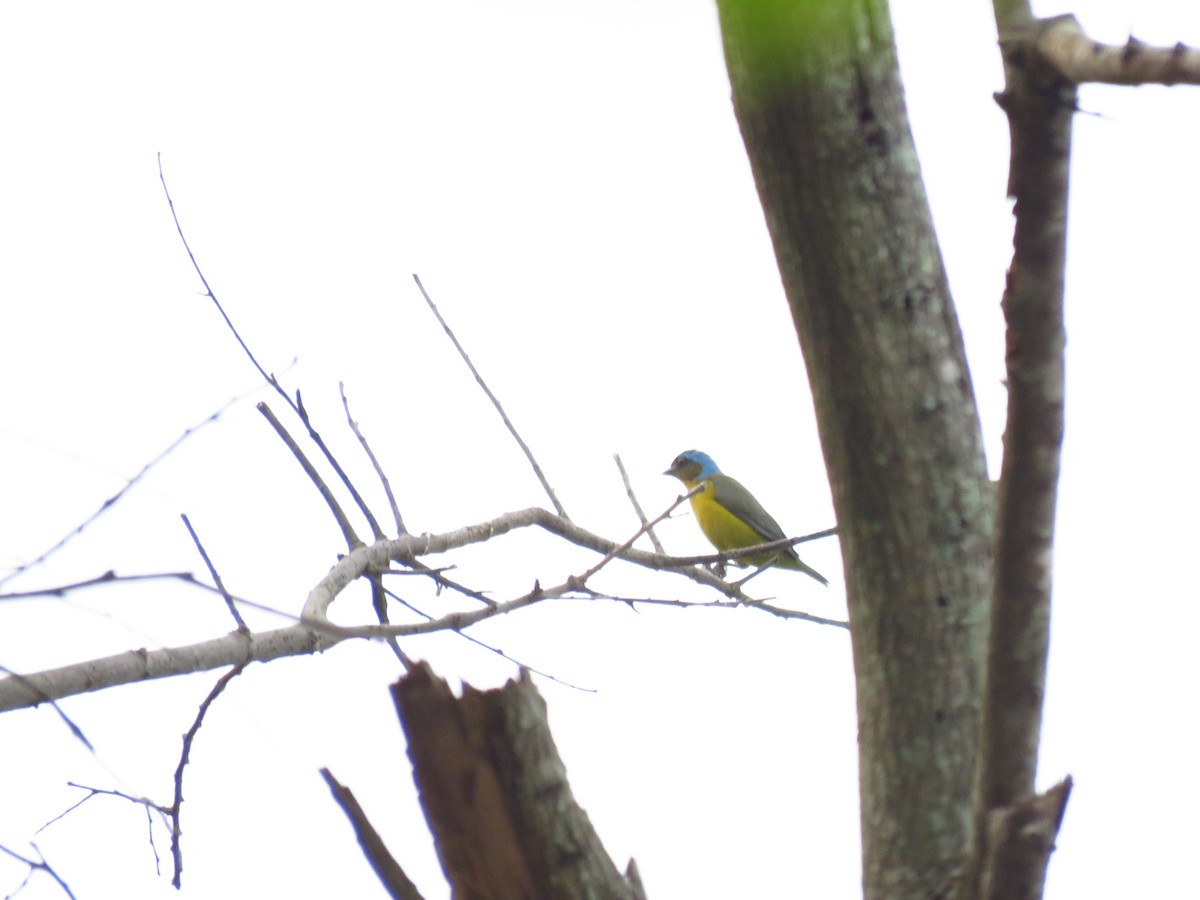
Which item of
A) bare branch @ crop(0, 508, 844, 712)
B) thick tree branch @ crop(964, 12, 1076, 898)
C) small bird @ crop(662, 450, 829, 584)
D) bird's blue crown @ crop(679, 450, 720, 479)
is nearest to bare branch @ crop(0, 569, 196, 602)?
bare branch @ crop(0, 508, 844, 712)

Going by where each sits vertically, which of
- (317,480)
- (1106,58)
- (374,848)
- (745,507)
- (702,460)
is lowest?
(374,848)

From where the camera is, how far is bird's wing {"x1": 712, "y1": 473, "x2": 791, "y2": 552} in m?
10.5

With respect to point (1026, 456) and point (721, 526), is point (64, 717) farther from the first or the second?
point (721, 526)

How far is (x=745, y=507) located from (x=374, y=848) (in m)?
9.14

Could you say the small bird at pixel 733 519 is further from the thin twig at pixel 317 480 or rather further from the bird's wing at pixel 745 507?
the thin twig at pixel 317 480

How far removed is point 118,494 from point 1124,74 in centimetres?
183

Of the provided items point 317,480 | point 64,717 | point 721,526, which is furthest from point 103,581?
point 721,526

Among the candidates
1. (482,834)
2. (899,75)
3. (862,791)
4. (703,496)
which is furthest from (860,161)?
(703,496)

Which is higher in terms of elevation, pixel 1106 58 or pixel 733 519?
pixel 733 519

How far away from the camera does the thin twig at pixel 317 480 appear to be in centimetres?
323

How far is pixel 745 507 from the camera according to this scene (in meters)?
10.7

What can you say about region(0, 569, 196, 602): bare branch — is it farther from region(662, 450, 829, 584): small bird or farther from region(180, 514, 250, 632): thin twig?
region(662, 450, 829, 584): small bird

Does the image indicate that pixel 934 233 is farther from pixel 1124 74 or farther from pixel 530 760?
pixel 530 760

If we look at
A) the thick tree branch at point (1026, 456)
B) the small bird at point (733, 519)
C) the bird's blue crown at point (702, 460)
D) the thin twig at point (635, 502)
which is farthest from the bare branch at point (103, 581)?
the bird's blue crown at point (702, 460)
